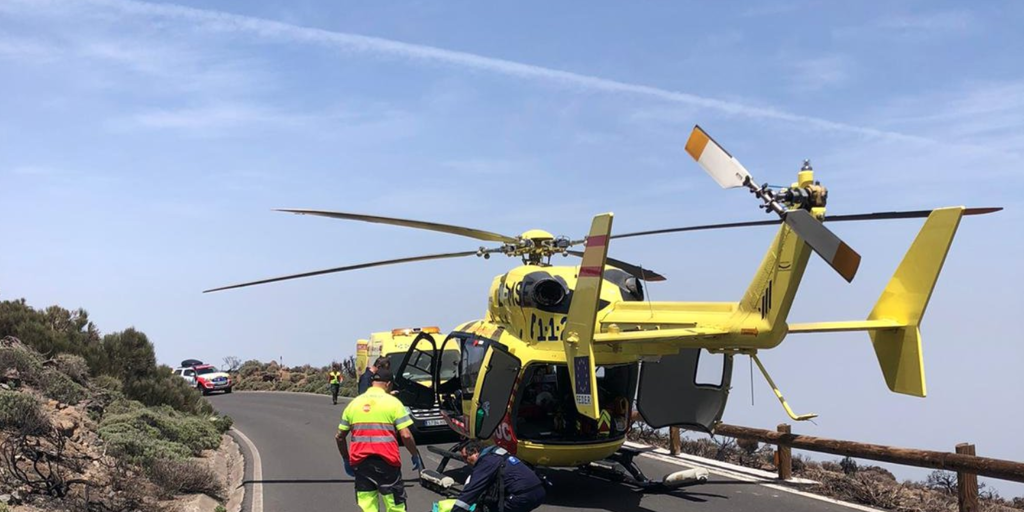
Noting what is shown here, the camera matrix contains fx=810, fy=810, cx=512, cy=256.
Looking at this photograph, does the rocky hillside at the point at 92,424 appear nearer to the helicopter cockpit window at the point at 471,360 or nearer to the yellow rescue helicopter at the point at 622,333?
the yellow rescue helicopter at the point at 622,333

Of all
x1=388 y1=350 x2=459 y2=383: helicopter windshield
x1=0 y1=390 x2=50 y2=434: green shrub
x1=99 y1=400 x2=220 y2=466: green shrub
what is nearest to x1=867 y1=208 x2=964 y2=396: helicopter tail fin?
x1=388 y1=350 x2=459 y2=383: helicopter windshield

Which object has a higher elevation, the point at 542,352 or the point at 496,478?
the point at 542,352

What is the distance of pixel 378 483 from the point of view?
7727 millimetres

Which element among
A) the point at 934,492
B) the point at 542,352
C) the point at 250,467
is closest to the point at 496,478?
the point at 542,352

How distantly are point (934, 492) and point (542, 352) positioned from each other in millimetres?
6624

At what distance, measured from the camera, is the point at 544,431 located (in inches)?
437

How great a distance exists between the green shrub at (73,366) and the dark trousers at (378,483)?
43.8 feet

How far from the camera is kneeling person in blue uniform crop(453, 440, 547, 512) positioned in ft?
21.9

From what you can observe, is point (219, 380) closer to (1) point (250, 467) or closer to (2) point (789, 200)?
(1) point (250, 467)

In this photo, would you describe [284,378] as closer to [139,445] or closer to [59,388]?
[59,388]

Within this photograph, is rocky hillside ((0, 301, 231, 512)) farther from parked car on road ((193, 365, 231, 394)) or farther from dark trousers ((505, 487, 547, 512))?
parked car on road ((193, 365, 231, 394))

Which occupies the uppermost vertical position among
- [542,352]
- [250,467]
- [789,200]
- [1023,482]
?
[789,200]

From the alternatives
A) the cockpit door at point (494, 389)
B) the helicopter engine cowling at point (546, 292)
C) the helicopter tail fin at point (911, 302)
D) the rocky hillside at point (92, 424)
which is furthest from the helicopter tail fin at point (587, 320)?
the rocky hillside at point (92, 424)

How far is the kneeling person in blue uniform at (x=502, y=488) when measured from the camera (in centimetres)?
666
